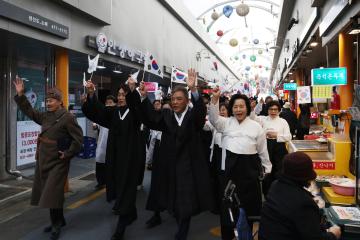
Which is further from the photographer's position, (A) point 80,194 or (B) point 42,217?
(A) point 80,194

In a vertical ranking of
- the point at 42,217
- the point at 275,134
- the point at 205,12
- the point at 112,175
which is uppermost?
the point at 205,12

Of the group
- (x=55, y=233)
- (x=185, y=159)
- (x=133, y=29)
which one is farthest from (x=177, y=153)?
(x=133, y=29)

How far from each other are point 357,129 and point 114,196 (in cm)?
306

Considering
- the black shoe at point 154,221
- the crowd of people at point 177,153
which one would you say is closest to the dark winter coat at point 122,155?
the crowd of people at point 177,153

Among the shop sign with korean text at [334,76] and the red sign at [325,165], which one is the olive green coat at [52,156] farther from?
the shop sign with korean text at [334,76]

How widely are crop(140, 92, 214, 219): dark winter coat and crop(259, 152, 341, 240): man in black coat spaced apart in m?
1.70

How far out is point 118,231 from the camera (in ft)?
14.4

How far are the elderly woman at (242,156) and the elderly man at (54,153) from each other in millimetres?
1964

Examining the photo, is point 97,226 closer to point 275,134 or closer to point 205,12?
point 275,134

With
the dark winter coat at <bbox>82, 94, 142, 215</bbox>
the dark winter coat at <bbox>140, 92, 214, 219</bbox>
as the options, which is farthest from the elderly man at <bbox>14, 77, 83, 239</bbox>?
the dark winter coat at <bbox>140, 92, 214, 219</bbox>

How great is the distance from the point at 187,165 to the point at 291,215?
1.95 meters

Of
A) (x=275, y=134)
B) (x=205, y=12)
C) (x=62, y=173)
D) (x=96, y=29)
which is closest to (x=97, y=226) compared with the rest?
(x=62, y=173)

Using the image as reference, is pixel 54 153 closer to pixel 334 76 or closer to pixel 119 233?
pixel 119 233

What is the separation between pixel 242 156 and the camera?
3.90m
